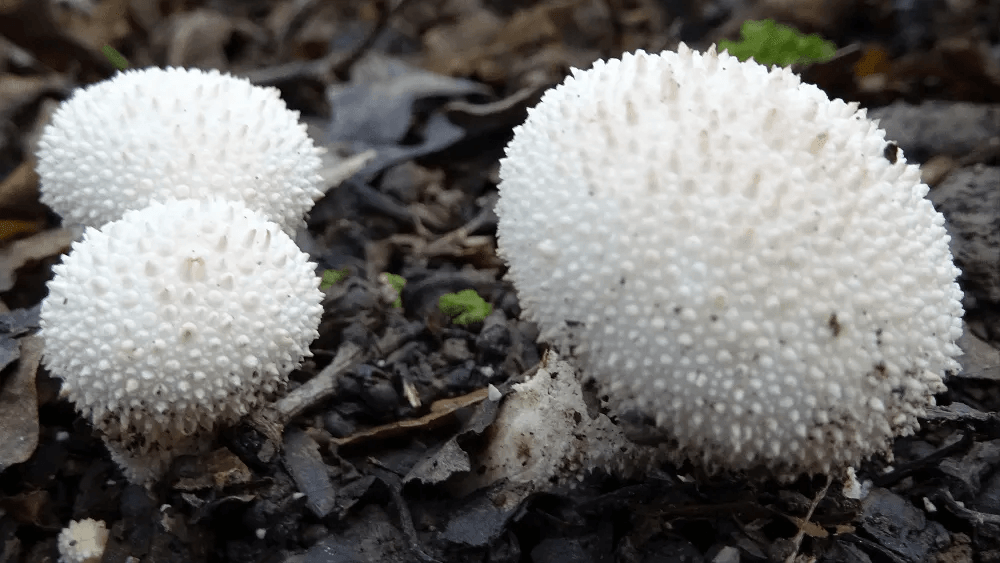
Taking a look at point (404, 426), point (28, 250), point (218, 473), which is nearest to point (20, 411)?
point (218, 473)

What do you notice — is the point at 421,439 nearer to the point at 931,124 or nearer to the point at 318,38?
the point at 931,124

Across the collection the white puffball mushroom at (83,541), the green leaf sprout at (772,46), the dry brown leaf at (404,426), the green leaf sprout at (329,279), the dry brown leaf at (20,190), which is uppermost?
the green leaf sprout at (772,46)

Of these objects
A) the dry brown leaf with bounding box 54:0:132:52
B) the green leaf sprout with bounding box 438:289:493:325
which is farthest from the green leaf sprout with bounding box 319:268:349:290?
the dry brown leaf with bounding box 54:0:132:52

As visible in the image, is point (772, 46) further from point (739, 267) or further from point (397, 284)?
→ point (739, 267)

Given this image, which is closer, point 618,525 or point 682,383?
point 682,383

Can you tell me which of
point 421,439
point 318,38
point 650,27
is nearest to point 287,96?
point 318,38

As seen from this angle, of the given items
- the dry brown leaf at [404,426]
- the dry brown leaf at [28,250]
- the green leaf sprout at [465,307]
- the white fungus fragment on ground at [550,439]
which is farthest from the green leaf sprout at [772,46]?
the dry brown leaf at [28,250]

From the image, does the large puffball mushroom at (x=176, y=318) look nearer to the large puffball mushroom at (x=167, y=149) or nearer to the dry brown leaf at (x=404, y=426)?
the large puffball mushroom at (x=167, y=149)

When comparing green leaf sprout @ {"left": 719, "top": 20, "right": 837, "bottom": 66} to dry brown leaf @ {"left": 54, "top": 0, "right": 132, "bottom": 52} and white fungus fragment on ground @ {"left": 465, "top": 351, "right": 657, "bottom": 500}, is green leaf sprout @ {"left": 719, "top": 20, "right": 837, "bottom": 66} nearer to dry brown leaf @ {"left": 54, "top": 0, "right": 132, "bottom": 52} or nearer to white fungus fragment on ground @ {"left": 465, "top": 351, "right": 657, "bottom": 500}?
white fungus fragment on ground @ {"left": 465, "top": 351, "right": 657, "bottom": 500}
